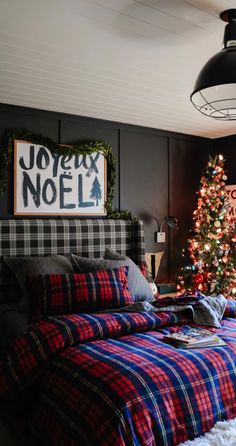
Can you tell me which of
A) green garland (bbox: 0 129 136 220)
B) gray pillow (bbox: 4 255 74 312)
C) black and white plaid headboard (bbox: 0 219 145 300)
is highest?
green garland (bbox: 0 129 136 220)

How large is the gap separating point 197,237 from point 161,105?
1.78 m

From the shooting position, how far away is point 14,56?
297cm

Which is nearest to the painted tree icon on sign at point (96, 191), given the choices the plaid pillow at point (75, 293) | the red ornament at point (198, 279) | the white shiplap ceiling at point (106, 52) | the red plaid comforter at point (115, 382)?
the white shiplap ceiling at point (106, 52)

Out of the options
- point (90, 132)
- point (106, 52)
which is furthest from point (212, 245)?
point (106, 52)

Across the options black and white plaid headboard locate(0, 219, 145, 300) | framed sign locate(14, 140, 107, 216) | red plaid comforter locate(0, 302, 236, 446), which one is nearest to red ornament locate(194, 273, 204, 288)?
black and white plaid headboard locate(0, 219, 145, 300)

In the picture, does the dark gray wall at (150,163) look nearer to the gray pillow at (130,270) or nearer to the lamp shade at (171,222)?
the lamp shade at (171,222)

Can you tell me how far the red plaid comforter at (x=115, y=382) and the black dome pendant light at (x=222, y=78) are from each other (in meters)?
1.44

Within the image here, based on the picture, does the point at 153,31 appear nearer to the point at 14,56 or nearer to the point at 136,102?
the point at 14,56

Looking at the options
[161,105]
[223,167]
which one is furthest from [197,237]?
[161,105]

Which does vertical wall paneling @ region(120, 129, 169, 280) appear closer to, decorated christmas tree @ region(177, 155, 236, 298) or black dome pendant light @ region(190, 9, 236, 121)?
decorated christmas tree @ region(177, 155, 236, 298)

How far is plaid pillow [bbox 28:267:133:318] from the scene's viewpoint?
330cm

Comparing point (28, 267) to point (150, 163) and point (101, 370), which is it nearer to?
point (101, 370)

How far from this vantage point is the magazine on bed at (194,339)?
2432mm

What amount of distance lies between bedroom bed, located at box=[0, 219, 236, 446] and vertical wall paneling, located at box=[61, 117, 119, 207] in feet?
4.85
